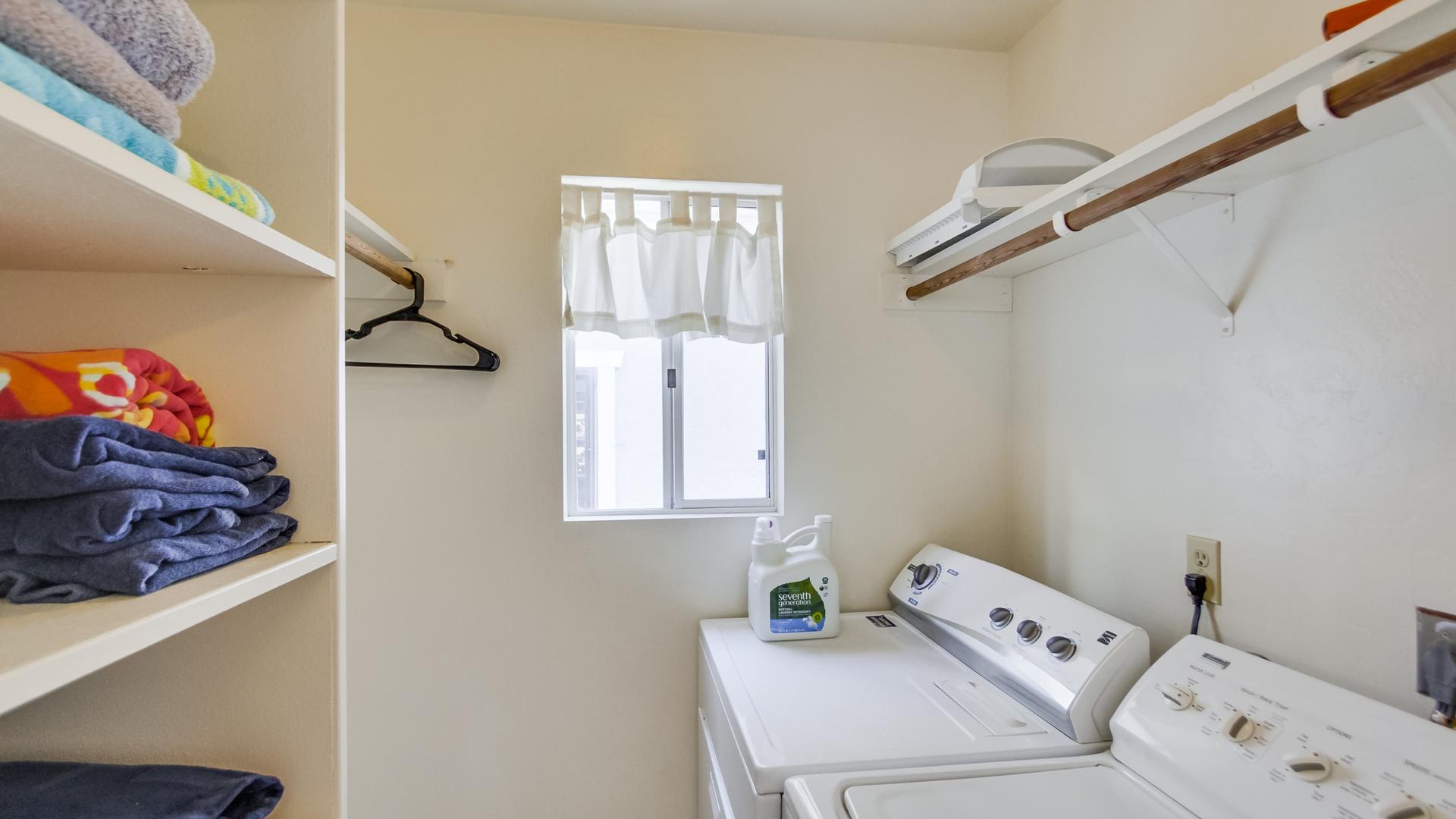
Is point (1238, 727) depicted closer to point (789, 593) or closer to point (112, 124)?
point (789, 593)

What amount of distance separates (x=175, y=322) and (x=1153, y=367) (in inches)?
65.5

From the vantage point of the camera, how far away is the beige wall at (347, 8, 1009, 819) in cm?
160

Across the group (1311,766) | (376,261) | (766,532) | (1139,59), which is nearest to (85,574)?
(376,261)

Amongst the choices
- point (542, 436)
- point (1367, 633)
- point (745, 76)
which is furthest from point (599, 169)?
point (1367, 633)

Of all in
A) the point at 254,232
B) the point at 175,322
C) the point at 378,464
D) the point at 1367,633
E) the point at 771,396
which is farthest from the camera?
the point at 771,396

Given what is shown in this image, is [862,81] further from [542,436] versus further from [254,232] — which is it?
[254,232]

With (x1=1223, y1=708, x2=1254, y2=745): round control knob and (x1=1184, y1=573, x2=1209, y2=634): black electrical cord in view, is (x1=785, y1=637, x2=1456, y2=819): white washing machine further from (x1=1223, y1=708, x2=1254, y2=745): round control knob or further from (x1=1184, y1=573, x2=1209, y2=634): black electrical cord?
(x1=1184, y1=573, x2=1209, y2=634): black electrical cord

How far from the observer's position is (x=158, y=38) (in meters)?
0.55

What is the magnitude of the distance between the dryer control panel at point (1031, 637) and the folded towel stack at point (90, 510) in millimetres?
1324

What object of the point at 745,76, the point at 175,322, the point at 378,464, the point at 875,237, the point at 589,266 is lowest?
the point at 378,464

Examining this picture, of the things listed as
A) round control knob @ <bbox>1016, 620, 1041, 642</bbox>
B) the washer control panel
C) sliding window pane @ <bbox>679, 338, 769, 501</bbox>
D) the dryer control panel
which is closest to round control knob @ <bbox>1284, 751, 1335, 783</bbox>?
the washer control panel

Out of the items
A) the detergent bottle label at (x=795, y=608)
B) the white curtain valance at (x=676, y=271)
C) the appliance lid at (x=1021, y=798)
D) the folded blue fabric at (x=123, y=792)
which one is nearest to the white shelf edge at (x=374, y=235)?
the white curtain valance at (x=676, y=271)

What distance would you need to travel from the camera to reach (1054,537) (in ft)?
5.29

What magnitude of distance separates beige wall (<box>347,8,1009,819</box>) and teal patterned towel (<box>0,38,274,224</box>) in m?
1.02
